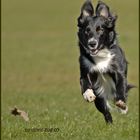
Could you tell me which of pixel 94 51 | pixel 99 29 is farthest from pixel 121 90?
pixel 99 29

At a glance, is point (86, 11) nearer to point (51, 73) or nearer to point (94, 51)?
point (94, 51)

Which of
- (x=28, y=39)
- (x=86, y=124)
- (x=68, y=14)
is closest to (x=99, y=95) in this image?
(x=86, y=124)

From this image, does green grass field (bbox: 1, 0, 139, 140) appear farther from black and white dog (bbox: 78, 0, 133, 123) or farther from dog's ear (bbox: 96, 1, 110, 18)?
dog's ear (bbox: 96, 1, 110, 18)

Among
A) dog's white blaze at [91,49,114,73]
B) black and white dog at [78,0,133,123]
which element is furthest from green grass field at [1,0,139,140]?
dog's white blaze at [91,49,114,73]

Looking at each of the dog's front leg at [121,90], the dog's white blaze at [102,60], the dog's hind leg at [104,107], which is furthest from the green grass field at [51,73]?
the dog's white blaze at [102,60]

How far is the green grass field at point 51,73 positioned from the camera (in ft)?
34.3

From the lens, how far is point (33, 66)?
98.6 ft

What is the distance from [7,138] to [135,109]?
20.5 ft

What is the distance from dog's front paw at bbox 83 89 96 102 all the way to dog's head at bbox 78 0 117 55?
66 centimetres

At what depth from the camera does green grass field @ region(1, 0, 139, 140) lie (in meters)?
10.4

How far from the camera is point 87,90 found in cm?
1105

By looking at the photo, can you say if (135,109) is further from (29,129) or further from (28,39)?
(28,39)

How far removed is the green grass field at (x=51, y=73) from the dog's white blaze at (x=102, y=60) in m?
0.96

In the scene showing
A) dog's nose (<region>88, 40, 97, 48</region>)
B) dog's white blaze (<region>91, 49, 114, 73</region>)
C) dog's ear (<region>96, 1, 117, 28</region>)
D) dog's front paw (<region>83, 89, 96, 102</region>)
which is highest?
dog's ear (<region>96, 1, 117, 28</region>)
